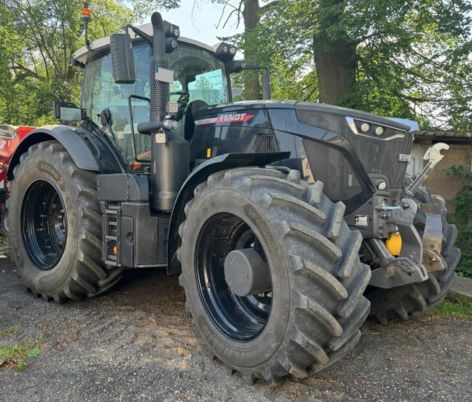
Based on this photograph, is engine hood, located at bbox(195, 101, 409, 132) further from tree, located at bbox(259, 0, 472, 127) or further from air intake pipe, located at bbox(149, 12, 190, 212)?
tree, located at bbox(259, 0, 472, 127)

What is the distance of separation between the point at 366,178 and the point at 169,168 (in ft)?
5.15

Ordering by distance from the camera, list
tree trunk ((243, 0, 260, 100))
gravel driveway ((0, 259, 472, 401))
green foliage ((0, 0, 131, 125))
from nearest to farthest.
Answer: gravel driveway ((0, 259, 472, 401))
tree trunk ((243, 0, 260, 100))
green foliage ((0, 0, 131, 125))

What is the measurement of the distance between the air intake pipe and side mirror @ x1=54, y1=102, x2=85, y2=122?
1.43 m

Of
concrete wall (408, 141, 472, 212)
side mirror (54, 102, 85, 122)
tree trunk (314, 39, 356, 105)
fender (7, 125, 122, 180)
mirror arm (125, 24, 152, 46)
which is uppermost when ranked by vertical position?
tree trunk (314, 39, 356, 105)

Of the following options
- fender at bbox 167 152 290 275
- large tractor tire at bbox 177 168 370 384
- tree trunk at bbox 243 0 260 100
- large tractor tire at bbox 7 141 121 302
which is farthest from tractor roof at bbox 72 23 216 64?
tree trunk at bbox 243 0 260 100

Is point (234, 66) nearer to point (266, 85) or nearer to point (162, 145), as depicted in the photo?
point (266, 85)

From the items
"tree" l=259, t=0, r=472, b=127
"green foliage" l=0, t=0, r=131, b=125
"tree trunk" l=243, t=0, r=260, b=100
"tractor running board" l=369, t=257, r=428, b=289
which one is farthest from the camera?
"green foliage" l=0, t=0, r=131, b=125

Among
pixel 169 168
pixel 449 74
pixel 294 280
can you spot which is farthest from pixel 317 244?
pixel 449 74

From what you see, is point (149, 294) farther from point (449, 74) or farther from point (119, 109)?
point (449, 74)

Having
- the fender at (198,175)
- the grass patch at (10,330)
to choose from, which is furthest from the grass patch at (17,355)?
the fender at (198,175)

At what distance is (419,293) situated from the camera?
3.80 m

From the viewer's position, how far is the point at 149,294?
4.84 meters

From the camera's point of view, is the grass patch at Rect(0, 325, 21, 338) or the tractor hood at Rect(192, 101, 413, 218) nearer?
the tractor hood at Rect(192, 101, 413, 218)

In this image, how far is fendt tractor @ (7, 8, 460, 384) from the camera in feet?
8.79
